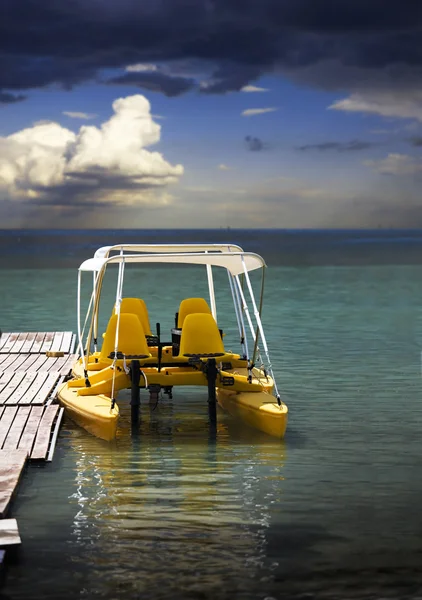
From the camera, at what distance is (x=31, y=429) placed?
512 inches

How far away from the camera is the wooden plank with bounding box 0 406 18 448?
12637 millimetres

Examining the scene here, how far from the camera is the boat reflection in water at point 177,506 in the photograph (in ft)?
27.1

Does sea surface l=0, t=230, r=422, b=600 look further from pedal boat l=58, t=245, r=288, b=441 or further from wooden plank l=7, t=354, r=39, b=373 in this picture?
wooden plank l=7, t=354, r=39, b=373

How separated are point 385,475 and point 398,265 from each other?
202ft

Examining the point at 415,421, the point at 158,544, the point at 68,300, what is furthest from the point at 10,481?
the point at 68,300

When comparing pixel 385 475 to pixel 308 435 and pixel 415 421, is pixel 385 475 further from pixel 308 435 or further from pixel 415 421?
pixel 415 421

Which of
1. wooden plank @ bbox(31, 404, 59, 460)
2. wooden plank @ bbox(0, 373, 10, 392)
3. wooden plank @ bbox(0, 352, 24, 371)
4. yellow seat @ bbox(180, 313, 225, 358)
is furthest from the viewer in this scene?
wooden plank @ bbox(0, 352, 24, 371)

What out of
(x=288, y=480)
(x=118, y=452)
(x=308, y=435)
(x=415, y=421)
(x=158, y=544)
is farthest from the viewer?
(x=415, y=421)

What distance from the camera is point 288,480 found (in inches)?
445

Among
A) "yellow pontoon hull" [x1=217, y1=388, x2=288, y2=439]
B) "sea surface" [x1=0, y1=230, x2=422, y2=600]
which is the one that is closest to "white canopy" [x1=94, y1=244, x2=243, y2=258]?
"yellow pontoon hull" [x1=217, y1=388, x2=288, y2=439]

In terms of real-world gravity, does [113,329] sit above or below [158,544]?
above

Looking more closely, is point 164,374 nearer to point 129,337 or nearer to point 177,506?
point 129,337

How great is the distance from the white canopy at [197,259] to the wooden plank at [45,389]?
188 cm

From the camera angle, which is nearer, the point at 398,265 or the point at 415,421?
the point at 415,421
